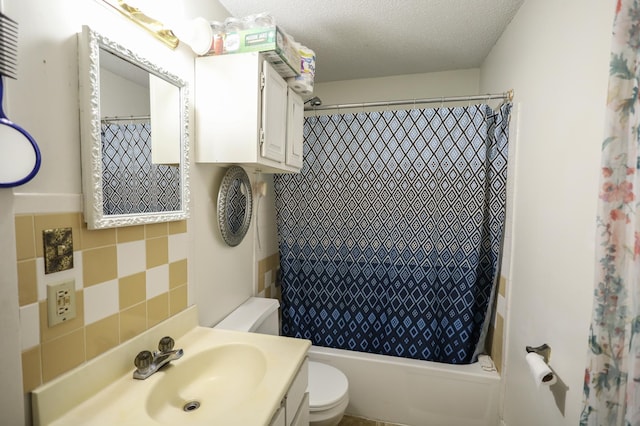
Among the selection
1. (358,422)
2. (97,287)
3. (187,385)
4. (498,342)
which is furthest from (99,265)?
(498,342)

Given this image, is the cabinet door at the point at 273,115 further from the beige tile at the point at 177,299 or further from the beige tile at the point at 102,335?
the beige tile at the point at 102,335

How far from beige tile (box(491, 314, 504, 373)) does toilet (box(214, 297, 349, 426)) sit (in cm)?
88

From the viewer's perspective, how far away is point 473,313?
181cm

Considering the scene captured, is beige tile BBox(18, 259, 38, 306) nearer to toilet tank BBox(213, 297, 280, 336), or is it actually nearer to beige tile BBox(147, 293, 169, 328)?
beige tile BBox(147, 293, 169, 328)

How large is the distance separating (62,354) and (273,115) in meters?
1.09

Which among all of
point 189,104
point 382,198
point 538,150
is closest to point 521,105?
point 538,150

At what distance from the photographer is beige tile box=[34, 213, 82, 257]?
0.70 metres

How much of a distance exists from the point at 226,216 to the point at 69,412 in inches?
35.1

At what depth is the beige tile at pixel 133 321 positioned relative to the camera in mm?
939

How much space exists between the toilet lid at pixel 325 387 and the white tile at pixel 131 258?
40.5 inches

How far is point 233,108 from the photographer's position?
48.5 inches

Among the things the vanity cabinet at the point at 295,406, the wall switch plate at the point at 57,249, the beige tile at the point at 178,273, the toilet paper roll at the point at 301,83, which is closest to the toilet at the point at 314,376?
the vanity cabinet at the point at 295,406

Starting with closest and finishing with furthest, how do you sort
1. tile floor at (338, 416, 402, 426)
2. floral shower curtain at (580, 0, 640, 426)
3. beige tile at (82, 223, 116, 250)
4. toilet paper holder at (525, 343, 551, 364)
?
floral shower curtain at (580, 0, 640, 426), beige tile at (82, 223, 116, 250), toilet paper holder at (525, 343, 551, 364), tile floor at (338, 416, 402, 426)

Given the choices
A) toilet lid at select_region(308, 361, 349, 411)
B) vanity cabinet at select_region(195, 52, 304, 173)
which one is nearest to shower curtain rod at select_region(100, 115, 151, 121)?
vanity cabinet at select_region(195, 52, 304, 173)
